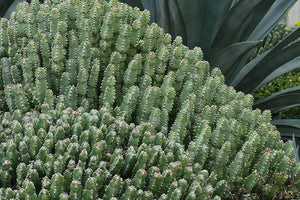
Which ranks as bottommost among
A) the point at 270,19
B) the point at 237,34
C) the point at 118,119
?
the point at 118,119

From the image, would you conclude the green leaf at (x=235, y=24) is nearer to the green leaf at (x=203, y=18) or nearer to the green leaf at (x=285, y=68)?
the green leaf at (x=203, y=18)

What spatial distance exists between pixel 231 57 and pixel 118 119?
1244 millimetres

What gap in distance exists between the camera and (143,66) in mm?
2525

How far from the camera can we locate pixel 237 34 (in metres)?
3.33

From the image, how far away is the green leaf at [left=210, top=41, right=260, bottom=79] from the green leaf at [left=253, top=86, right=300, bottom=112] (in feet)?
1.21

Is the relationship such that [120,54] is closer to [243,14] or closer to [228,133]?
[228,133]

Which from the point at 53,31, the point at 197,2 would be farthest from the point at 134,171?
the point at 197,2

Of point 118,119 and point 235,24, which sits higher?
point 235,24

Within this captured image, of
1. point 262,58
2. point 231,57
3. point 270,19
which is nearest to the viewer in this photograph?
point 231,57

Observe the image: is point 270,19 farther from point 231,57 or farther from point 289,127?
point 289,127

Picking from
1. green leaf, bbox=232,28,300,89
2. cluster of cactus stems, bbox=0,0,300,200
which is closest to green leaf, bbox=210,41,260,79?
green leaf, bbox=232,28,300,89

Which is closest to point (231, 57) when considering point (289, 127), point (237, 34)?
point (237, 34)

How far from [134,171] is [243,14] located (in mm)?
1627

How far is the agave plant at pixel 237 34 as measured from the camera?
317 centimetres
